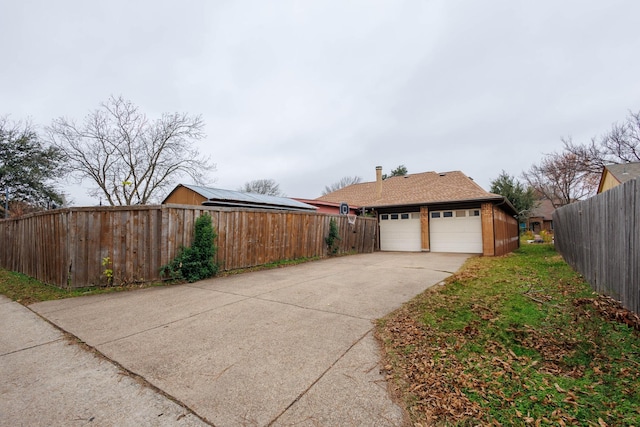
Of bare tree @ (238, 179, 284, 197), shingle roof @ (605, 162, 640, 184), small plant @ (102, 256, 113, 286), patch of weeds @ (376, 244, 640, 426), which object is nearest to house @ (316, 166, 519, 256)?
shingle roof @ (605, 162, 640, 184)

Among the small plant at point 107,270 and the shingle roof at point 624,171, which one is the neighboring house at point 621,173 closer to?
the shingle roof at point 624,171

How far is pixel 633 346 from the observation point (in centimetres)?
246

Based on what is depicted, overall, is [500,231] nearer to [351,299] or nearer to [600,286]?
[600,286]

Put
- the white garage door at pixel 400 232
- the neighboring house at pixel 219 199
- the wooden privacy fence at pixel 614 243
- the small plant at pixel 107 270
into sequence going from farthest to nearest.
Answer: the white garage door at pixel 400 232 → the neighboring house at pixel 219 199 → the small plant at pixel 107 270 → the wooden privacy fence at pixel 614 243

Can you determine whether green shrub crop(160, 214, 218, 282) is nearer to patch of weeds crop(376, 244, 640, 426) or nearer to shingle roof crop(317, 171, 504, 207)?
patch of weeds crop(376, 244, 640, 426)

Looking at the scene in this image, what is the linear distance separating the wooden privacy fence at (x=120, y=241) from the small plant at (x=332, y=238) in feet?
10.6

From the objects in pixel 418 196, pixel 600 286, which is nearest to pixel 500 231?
pixel 418 196

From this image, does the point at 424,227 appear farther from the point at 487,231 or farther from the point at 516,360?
the point at 516,360

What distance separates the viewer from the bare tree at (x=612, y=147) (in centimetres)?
1650

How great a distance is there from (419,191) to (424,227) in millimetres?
2660

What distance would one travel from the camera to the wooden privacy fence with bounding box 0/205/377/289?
218 inches

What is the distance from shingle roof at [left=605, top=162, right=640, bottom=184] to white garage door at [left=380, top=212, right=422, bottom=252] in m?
9.43

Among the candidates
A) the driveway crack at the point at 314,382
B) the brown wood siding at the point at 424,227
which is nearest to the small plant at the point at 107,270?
the driveway crack at the point at 314,382

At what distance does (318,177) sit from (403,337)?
38791mm
